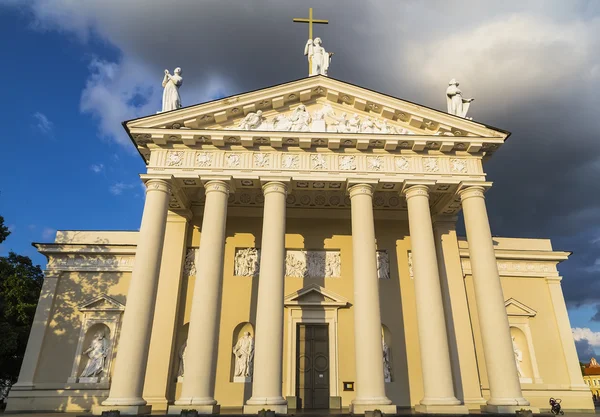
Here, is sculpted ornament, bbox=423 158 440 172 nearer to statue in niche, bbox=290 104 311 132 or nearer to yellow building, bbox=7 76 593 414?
yellow building, bbox=7 76 593 414

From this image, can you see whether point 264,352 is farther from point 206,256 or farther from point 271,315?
point 206,256

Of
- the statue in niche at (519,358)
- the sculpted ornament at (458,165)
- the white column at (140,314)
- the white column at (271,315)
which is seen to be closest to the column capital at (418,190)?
the sculpted ornament at (458,165)

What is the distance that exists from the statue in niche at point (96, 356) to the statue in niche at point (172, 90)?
9.77 metres

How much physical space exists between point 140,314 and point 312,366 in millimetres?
6596

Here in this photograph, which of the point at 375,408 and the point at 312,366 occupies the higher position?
the point at 312,366

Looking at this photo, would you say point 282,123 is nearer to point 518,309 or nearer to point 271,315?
point 271,315

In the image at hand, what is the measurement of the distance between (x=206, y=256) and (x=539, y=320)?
14868 mm

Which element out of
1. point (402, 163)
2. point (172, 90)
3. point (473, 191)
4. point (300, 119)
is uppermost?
point (172, 90)

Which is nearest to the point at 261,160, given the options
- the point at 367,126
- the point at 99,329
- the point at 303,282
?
the point at 367,126

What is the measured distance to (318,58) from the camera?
16953mm

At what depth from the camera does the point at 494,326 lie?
13.0m

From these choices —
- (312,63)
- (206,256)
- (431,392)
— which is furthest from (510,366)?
(312,63)

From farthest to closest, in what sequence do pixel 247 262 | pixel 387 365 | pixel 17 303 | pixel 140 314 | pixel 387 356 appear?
pixel 17 303
pixel 247 262
pixel 387 356
pixel 387 365
pixel 140 314

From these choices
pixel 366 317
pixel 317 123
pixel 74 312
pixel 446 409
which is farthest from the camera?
pixel 74 312
